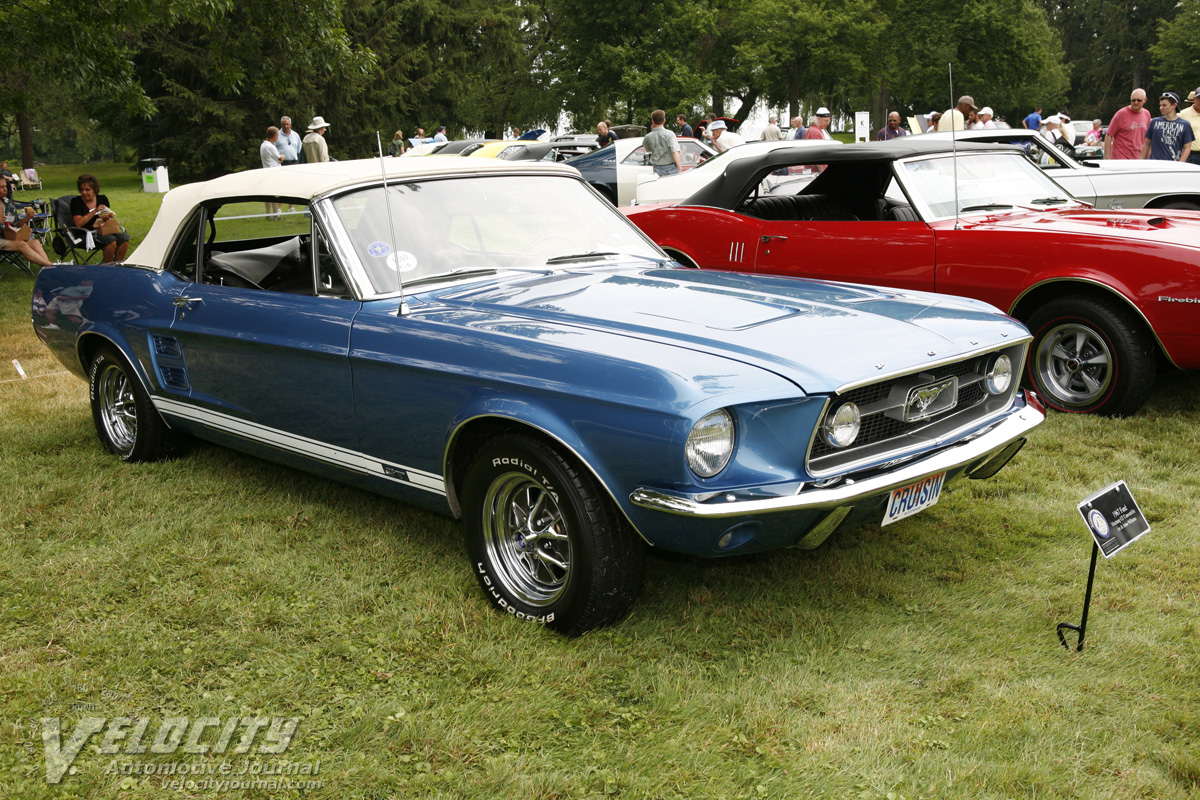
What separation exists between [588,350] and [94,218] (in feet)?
37.6

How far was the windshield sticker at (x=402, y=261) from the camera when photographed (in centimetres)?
378

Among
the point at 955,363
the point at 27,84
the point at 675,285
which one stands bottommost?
the point at 955,363

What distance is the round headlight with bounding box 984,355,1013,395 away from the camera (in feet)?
11.9

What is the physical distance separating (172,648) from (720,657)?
1824mm

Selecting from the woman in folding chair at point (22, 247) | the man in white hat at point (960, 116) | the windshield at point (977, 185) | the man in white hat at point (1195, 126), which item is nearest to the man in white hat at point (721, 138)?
the man in white hat at point (960, 116)

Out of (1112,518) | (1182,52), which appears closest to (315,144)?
(1112,518)

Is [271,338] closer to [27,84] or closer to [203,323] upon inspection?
[203,323]

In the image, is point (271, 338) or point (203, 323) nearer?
point (271, 338)

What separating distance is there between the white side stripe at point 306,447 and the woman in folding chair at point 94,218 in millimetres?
8500

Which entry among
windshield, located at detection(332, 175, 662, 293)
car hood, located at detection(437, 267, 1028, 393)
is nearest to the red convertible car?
car hood, located at detection(437, 267, 1028, 393)

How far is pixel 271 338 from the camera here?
12.9ft

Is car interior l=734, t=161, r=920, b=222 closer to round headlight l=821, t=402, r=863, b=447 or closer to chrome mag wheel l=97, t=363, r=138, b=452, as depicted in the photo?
round headlight l=821, t=402, r=863, b=447

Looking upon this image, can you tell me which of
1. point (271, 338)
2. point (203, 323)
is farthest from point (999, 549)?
point (203, 323)

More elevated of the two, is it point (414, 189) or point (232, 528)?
point (414, 189)
